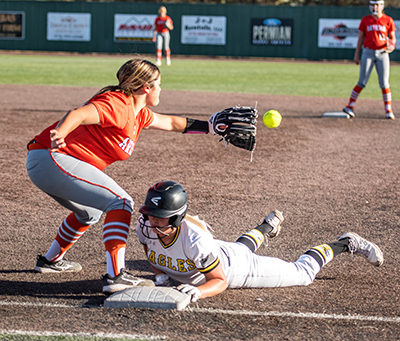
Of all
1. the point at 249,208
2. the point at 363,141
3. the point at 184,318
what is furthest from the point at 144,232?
the point at 363,141

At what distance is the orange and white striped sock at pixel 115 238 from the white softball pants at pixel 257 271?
0.72m

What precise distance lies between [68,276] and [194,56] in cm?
2821

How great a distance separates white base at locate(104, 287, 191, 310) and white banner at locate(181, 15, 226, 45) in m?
28.2

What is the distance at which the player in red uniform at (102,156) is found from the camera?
3.60m

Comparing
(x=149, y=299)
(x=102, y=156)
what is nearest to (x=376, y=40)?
(x=102, y=156)

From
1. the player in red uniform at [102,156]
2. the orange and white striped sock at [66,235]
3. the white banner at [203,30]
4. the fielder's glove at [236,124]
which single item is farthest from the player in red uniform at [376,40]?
the white banner at [203,30]

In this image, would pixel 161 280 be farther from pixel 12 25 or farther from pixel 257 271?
pixel 12 25

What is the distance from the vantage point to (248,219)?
5598 millimetres

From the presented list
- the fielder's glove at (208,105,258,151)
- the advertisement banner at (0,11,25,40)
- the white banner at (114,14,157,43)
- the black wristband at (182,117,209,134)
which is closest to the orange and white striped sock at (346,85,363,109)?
the fielder's glove at (208,105,258,151)

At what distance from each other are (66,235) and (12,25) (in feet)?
99.3

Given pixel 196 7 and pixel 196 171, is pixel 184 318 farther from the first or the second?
pixel 196 7

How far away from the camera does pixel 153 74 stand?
12.6 feet

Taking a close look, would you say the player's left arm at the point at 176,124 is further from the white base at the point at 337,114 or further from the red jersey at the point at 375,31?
the white base at the point at 337,114

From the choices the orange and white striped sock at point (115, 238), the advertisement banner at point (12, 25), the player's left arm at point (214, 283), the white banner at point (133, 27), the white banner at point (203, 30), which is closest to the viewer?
the player's left arm at point (214, 283)
